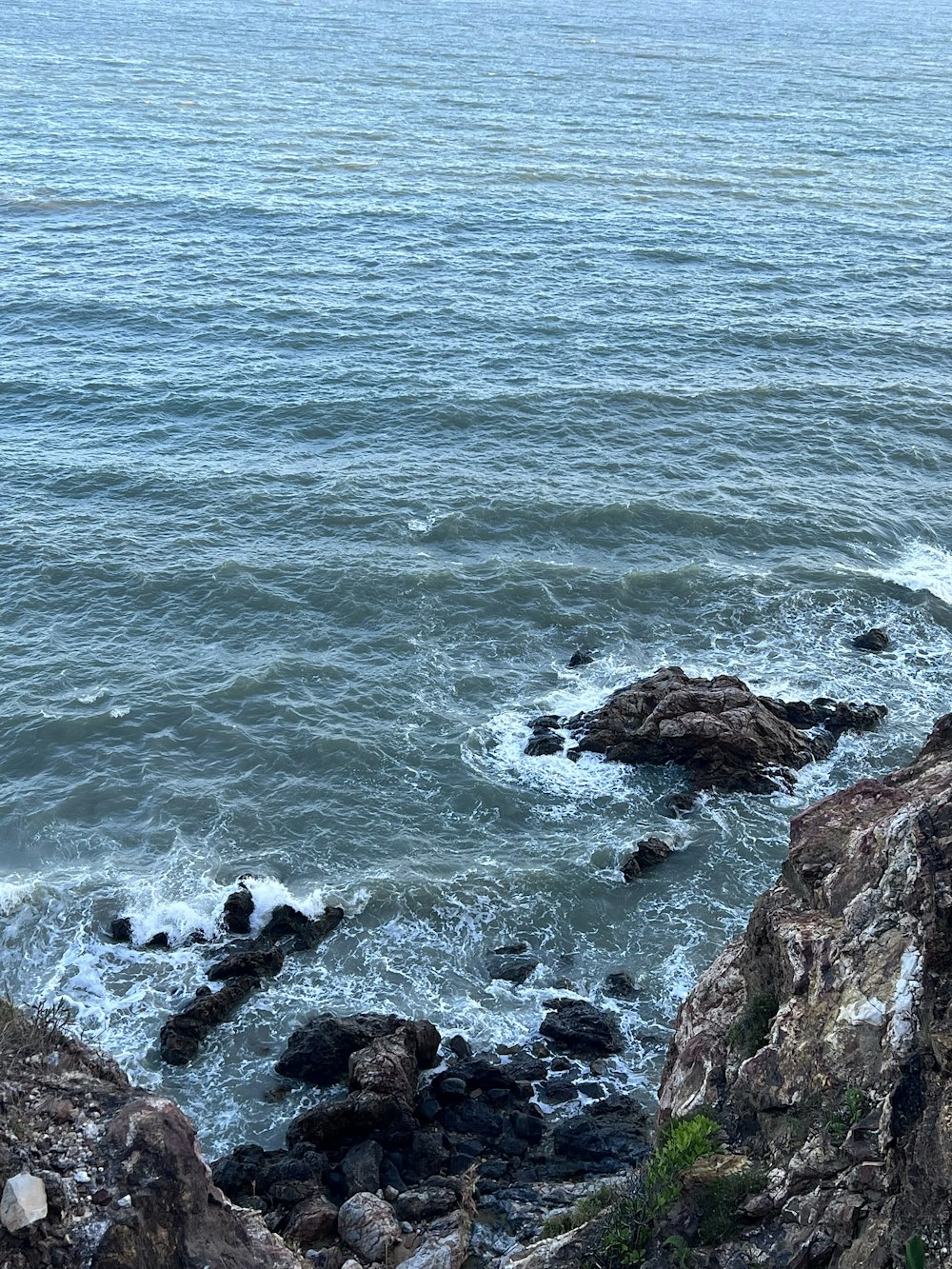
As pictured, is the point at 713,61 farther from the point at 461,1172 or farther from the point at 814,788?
the point at 461,1172

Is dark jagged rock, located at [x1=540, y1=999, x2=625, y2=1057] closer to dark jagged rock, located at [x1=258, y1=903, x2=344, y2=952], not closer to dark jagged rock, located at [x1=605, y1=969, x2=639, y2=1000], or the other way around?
dark jagged rock, located at [x1=605, y1=969, x2=639, y2=1000]

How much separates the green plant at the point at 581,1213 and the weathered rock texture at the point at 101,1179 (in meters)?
4.41

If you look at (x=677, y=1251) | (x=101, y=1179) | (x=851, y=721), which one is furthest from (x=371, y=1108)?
(x=851, y=721)

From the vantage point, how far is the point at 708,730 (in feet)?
Result: 125

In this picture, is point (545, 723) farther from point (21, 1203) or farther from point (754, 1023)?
point (21, 1203)

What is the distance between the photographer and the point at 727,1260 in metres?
17.2

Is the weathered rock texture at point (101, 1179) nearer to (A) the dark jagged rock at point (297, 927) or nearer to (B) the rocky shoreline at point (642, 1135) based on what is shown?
(B) the rocky shoreline at point (642, 1135)

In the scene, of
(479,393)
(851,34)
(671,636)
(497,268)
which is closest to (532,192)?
(497,268)

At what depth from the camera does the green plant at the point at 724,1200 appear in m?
17.6

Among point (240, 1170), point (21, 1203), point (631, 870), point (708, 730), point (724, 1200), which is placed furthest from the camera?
point (708, 730)

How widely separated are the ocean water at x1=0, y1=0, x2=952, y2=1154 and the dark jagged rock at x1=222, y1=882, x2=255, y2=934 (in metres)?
0.59

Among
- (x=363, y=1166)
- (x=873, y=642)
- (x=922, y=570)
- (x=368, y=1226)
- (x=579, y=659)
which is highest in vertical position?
(x=922, y=570)

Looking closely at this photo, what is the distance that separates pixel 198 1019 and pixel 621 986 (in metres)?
10.6

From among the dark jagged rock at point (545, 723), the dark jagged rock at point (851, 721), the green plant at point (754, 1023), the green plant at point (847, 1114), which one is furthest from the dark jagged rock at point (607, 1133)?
the dark jagged rock at point (851, 721)
